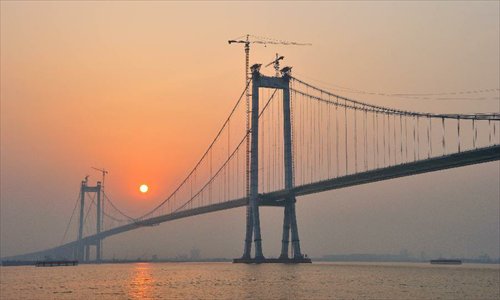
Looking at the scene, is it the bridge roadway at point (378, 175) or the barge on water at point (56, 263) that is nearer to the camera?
the bridge roadway at point (378, 175)

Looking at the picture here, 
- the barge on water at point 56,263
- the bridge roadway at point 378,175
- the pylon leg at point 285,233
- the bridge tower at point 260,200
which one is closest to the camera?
the bridge roadway at point 378,175

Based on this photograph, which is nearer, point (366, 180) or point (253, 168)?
point (366, 180)

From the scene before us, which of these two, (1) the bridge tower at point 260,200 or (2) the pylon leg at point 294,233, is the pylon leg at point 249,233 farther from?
(2) the pylon leg at point 294,233

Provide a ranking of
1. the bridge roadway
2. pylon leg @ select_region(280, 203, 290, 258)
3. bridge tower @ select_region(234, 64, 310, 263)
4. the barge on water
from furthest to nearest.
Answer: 1. the barge on water
2. pylon leg @ select_region(280, 203, 290, 258)
3. bridge tower @ select_region(234, 64, 310, 263)
4. the bridge roadway

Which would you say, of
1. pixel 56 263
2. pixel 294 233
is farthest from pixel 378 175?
pixel 56 263

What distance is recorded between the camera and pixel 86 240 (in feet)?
554

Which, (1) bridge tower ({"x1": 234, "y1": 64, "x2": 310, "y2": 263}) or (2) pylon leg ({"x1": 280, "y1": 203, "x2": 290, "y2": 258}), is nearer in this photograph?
(1) bridge tower ({"x1": 234, "y1": 64, "x2": 310, "y2": 263})

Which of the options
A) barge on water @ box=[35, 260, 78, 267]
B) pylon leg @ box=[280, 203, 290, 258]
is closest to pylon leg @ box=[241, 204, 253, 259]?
pylon leg @ box=[280, 203, 290, 258]

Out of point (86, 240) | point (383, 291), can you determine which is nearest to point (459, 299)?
point (383, 291)

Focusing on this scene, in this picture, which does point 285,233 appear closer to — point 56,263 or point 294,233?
point 294,233

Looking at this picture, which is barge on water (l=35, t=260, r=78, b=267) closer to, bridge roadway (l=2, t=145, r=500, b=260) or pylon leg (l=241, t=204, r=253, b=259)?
bridge roadway (l=2, t=145, r=500, b=260)

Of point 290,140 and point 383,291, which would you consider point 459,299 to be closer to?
point 383,291

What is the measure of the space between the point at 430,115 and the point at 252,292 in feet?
102

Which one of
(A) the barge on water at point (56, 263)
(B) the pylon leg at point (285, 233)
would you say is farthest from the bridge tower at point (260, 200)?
(A) the barge on water at point (56, 263)
